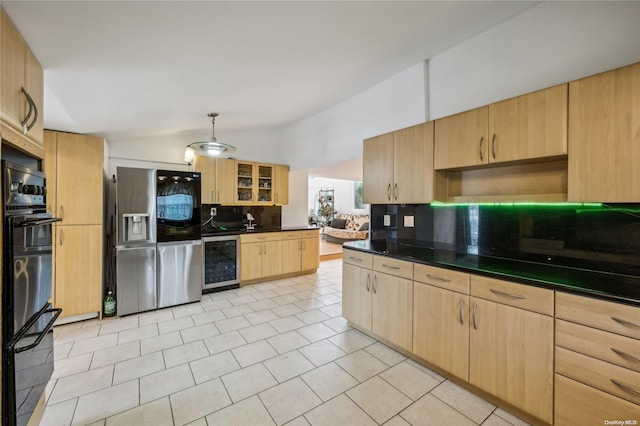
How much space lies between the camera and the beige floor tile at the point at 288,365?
81.7 inches

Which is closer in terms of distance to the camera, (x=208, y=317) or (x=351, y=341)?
(x=351, y=341)

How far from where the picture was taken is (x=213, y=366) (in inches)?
86.3

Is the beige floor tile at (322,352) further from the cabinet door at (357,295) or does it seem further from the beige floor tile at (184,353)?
the beige floor tile at (184,353)

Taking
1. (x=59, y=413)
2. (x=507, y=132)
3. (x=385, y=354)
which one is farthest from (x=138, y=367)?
(x=507, y=132)

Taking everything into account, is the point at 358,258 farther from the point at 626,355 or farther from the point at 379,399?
the point at 626,355

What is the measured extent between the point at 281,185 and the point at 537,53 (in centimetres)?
399

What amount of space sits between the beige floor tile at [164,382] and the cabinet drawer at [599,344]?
2.44m

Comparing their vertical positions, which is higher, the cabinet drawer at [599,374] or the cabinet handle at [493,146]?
the cabinet handle at [493,146]

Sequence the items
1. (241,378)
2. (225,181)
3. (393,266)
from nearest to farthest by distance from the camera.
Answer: (241,378) < (393,266) < (225,181)

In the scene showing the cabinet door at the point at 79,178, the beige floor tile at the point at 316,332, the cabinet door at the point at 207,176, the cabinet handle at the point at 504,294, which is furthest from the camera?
the cabinet door at the point at 207,176

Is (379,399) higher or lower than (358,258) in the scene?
lower

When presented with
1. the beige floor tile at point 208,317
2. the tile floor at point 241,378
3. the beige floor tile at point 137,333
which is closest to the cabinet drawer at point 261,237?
the beige floor tile at point 208,317

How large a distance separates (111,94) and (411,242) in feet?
10.2

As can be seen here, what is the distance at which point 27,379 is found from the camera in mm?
1334
